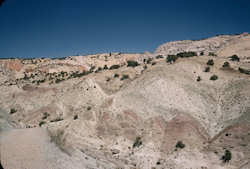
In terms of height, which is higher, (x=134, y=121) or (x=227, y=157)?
(x=134, y=121)

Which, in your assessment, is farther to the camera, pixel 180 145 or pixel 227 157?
pixel 180 145

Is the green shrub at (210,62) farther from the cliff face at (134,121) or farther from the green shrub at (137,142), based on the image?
the green shrub at (137,142)

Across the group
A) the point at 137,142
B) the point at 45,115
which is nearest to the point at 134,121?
the point at 137,142

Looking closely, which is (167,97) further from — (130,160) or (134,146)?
(130,160)

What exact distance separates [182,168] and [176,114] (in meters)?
9.92

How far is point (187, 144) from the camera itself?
87.4 ft

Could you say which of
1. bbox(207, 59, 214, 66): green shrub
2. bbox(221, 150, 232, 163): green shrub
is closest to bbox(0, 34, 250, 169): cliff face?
bbox(221, 150, 232, 163): green shrub

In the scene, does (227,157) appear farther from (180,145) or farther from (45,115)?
(45,115)

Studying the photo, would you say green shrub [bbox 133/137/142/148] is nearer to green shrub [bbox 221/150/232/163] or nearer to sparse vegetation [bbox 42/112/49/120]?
green shrub [bbox 221/150/232/163]

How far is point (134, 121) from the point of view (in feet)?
103

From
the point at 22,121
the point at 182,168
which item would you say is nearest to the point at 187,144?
the point at 182,168

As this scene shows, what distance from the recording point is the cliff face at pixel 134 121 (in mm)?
22422

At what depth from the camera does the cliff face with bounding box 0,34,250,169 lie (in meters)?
22.4

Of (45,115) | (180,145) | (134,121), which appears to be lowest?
(180,145)
